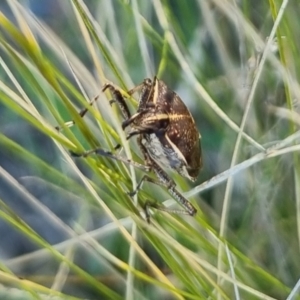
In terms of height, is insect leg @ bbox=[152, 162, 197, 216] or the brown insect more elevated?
the brown insect

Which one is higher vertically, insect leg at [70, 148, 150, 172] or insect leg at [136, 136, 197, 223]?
insect leg at [70, 148, 150, 172]

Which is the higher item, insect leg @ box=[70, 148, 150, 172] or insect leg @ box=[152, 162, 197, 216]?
insect leg @ box=[70, 148, 150, 172]

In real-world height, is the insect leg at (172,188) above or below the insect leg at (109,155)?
below

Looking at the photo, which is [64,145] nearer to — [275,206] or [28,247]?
[28,247]

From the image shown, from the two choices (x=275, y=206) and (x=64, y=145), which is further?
(x=275, y=206)

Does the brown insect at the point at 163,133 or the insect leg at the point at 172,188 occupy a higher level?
the brown insect at the point at 163,133

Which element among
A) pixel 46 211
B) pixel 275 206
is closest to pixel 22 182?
pixel 46 211

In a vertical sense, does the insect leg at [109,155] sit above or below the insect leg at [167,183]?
above

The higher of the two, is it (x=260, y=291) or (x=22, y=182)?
(x=22, y=182)
